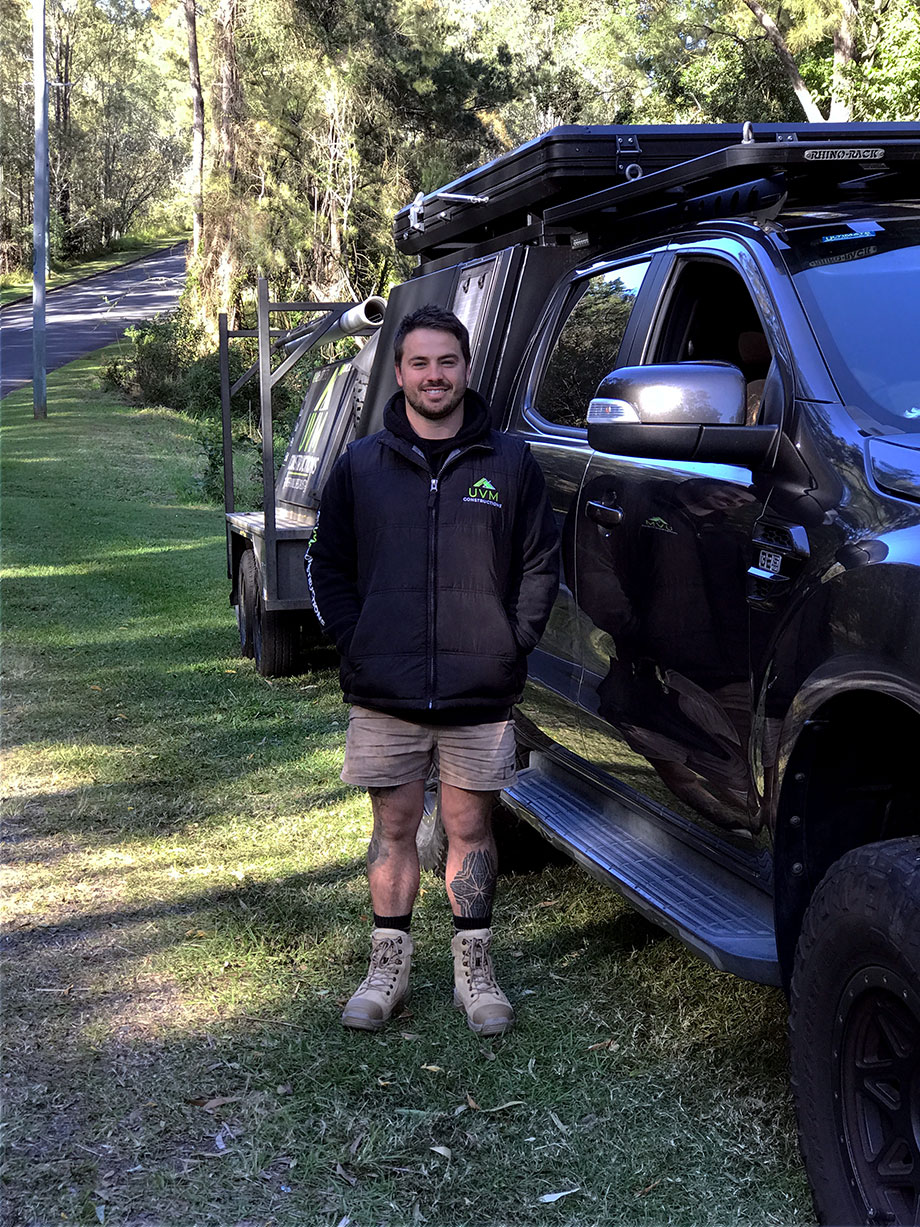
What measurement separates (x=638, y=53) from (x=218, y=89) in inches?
405

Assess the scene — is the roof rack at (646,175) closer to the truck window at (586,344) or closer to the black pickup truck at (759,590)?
the black pickup truck at (759,590)

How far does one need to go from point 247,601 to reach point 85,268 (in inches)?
2067

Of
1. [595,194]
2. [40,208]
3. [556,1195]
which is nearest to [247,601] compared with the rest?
[595,194]

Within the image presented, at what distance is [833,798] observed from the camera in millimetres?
2855

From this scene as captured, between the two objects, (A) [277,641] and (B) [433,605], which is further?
(A) [277,641]

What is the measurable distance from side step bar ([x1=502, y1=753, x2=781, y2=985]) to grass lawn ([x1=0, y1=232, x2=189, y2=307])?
44.8 meters

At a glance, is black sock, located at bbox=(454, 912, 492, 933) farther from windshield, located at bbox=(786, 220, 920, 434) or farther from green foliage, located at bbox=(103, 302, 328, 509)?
green foliage, located at bbox=(103, 302, 328, 509)

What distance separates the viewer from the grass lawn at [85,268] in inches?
1976

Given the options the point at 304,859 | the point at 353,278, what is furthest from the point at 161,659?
the point at 353,278

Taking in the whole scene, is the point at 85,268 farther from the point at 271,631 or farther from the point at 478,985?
the point at 478,985

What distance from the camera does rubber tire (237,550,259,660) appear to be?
30.1ft

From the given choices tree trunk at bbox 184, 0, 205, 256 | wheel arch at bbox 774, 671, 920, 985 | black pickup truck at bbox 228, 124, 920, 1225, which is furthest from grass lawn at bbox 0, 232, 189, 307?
wheel arch at bbox 774, 671, 920, 985

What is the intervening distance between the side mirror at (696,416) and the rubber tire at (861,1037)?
94cm

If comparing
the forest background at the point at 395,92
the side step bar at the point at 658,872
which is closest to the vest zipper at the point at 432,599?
the side step bar at the point at 658,872
